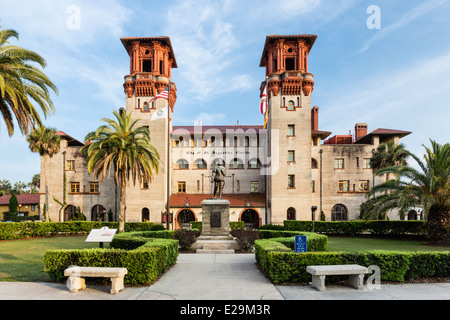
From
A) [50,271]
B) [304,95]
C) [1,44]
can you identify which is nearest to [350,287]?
[50,271]

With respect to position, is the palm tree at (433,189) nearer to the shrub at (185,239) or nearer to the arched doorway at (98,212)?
the shrub at (185,239)

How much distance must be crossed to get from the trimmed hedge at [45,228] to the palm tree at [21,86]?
49.7ft

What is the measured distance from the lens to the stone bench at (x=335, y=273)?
9195mm

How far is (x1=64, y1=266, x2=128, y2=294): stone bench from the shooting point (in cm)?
895

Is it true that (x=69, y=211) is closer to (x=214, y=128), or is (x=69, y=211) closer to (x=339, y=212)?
(x=214, y=128)

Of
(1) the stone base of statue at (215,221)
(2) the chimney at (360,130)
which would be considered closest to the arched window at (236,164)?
(2) the chimney at (360,130)

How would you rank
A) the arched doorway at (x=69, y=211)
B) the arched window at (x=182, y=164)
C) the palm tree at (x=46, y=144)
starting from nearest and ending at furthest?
the palm tree at (x=46, y=144) → the arched doorway at (x=69, y=211) → the arched window at (x=182, y=164)

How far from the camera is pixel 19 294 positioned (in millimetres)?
8828

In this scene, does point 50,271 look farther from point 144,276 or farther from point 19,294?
point 144,276

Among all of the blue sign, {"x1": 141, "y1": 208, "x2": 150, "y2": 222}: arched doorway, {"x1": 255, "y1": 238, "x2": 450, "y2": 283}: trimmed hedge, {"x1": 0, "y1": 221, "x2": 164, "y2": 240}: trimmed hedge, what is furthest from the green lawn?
{"x1": 141, "y1": 208, "x2": 150, "y2": 222}: arched doorway

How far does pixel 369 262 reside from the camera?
1036cm

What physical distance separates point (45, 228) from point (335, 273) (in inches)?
1245

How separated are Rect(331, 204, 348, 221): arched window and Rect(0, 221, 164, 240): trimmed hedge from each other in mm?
26106

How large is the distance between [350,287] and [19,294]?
415 inches
